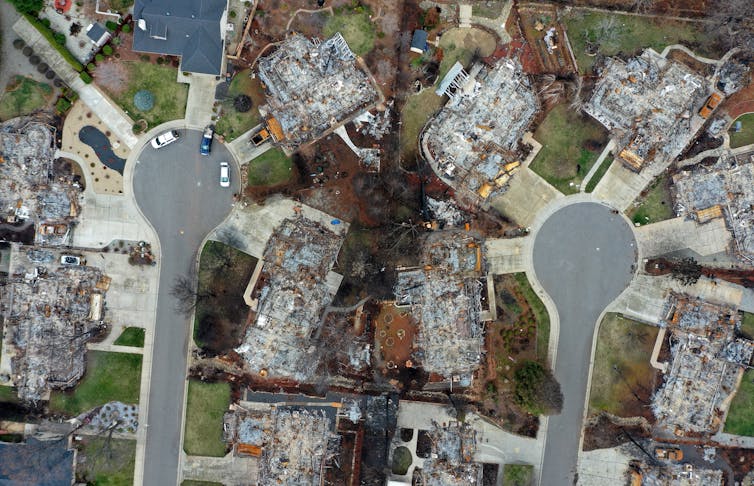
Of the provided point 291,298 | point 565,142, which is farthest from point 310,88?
point 565,142

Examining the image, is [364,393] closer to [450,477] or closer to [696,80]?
[450,477]

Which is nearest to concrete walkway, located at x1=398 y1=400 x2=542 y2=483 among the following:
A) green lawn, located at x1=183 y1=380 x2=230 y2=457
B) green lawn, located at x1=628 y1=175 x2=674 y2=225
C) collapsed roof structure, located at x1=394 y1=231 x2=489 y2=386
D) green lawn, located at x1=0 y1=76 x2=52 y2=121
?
collapsed roof structure, located at x1=394 y1=231 x2=489 y2=386

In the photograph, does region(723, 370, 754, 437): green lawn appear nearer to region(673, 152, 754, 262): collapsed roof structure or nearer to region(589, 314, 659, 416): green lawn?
region(589, 314, 659, 416): green lawn

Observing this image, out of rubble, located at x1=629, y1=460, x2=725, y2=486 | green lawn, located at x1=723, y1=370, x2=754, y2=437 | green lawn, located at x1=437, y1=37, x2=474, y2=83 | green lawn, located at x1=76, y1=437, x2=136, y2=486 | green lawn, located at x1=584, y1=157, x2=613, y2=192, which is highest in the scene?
green lawn, located at x1=437, y1=37, x2=474, y2=83

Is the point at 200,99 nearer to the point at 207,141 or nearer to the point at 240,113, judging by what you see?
the point at 240,113

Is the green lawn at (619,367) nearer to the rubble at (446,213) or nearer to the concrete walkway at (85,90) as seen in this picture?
the rubble at (446,213)

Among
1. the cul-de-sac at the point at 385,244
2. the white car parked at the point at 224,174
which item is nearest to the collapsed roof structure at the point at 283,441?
the cul-de-sac at the point at 385,244
